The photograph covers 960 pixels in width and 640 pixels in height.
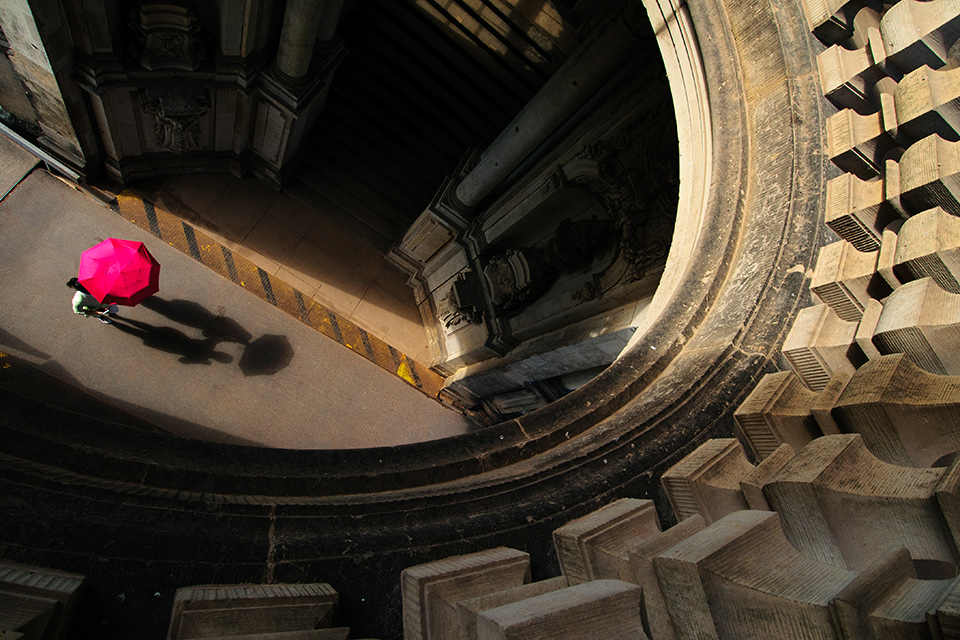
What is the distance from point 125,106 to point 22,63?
92cm

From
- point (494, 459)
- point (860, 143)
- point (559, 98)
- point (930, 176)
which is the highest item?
point (559, 98)

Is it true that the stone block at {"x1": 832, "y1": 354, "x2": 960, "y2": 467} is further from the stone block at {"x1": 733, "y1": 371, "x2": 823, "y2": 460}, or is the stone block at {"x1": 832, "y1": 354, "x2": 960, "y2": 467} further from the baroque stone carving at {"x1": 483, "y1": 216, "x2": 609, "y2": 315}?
the baroque stone carving at {"x1": 483, "y1": 216, "x2": 609, "y2": 315}

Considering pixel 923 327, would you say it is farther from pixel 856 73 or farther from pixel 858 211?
pixel 856 73

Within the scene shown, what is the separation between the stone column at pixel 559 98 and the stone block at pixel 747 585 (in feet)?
18.2

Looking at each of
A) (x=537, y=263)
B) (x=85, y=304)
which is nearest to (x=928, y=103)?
(x=537, y=263)

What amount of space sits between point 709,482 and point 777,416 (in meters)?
0.45

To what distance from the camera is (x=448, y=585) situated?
1689 millimetres

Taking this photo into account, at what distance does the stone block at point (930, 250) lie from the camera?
7.23ft

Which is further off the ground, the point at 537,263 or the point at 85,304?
the point at 85,304

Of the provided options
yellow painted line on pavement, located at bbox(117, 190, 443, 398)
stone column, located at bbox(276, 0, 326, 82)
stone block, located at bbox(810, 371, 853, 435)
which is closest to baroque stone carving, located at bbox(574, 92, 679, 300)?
yellow painted line on pavement, located at bbox(117, 190, 443, 398)

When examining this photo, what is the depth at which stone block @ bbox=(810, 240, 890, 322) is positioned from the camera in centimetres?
251

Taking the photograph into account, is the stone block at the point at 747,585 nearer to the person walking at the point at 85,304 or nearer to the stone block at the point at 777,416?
the stone block at the point at 777,416

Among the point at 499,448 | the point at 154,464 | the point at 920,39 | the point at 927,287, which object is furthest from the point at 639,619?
the point at 920,39

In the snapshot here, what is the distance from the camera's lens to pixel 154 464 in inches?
74.7
